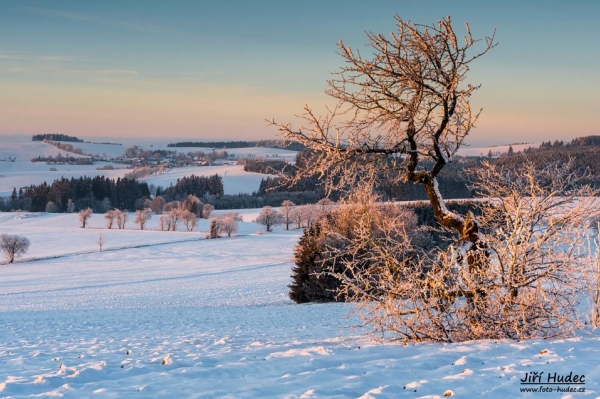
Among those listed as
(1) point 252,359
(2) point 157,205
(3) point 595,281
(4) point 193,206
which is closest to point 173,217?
(4) point 193,206

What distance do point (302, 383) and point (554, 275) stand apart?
4656mm

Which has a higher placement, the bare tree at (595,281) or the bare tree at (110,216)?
the bare tree at (595,281)

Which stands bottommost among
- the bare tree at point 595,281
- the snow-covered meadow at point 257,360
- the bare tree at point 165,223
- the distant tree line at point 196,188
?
the bare tree at point 165,223

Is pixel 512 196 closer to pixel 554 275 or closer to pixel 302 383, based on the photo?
pixel 554 275

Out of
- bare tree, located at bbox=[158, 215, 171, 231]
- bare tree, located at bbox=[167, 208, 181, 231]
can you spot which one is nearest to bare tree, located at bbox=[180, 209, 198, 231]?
bare tree, located at bbox=[167, 208, 181, 231]

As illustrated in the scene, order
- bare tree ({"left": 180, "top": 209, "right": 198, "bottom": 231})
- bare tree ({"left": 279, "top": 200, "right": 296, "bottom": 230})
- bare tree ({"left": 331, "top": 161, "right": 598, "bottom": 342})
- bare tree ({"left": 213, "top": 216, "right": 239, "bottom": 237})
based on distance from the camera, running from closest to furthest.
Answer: bare tree ({"left": 331, "top": 161, "right": 598, "bottom": 342}) → bare tree ({"left": 213, "top": 216, "right": 239, "bottom": 237}) → bare tree ({"left": 279, "top": 200, "right": 296, "bottom": 230}) → bare tree ({"left": 180, "top": 209, "right": 198, "bottom": 231})

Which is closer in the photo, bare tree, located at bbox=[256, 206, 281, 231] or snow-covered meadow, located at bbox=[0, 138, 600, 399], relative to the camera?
snow-covered meadow, located at bbox=[0, 138, 600, 399]

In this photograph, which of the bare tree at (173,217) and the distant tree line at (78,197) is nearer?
the bare tree at (173,217)

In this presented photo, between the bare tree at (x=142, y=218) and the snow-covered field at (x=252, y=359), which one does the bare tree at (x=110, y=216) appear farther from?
the snow-covered field at (x=252, y=359)

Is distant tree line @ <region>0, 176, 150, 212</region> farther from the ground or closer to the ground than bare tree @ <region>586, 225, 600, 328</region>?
closer to the ground

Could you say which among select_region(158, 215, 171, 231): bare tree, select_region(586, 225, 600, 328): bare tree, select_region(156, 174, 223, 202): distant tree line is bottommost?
select_region(158, 215, 171, 231): bare tree

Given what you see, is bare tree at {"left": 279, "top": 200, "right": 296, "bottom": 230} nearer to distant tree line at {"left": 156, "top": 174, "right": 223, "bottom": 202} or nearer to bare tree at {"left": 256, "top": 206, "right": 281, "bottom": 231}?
bare tree at {"left": 256, "top": 206, "right": 281, "bottom": 231}

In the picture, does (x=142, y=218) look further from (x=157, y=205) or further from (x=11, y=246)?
(x=11, y=246)

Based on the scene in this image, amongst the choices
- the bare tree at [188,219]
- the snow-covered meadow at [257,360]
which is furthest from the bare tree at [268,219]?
the snow-covered meadow at [257,360]
